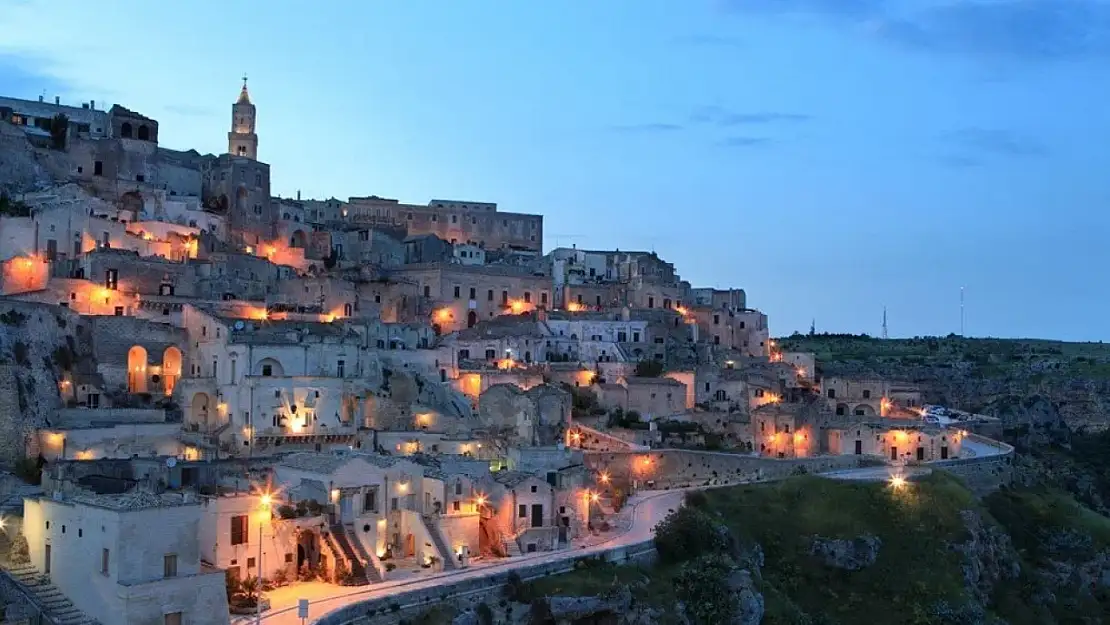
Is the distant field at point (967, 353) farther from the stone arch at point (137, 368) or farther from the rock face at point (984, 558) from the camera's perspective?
the stone arch at point (137, 368)

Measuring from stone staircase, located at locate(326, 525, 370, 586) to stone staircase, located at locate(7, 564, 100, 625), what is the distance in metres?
8.55

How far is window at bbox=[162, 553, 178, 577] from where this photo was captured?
30.6 metres

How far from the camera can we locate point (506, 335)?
69125 mm

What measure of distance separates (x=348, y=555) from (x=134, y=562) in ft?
29.3

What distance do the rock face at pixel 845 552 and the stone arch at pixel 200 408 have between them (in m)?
27.2

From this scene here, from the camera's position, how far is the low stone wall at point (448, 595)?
33.0 m

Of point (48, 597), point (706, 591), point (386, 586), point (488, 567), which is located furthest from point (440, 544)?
point (48, 597)

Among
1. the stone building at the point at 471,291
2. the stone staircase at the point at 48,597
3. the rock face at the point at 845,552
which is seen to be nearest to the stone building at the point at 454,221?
the stone building at the point at 471,291

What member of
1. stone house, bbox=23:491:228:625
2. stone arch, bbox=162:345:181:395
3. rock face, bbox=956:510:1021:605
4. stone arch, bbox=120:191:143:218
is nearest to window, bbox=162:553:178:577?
stone house, bbox=23:491:228:625

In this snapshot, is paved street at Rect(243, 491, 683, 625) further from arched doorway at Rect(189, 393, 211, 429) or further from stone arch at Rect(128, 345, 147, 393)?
stone arch at Rect(128, 345, 147, 393)

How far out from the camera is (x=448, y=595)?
119 feet

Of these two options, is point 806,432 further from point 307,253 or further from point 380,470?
point 307,253

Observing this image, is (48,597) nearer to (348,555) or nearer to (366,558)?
(348,555)

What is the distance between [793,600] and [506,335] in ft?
Answer: 88.7
